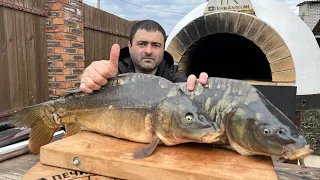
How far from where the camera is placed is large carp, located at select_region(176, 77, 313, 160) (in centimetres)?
118

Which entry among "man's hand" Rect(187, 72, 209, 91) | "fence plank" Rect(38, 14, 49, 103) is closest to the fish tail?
"man's hand" Rect(187, 72, 209, 91)

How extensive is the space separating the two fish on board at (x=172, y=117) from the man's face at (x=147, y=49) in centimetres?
111

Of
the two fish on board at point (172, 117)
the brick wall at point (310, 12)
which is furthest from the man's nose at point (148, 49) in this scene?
the brick wall at point (310, 12)

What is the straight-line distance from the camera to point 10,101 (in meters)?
3.76

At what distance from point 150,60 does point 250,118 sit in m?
1.67

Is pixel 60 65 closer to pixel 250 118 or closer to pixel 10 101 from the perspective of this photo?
pixel 10 101

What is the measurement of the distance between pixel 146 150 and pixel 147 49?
1568mm

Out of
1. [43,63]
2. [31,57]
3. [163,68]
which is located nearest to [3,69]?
[31,57]

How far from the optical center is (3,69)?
11.9 feet

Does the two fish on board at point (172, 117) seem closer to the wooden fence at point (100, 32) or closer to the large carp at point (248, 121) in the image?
the large carp at point (248, 121)

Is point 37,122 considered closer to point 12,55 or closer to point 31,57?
point 12,55

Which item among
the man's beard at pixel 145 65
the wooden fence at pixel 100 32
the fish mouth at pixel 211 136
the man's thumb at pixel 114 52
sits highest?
the wooden fence at pixel 100 32

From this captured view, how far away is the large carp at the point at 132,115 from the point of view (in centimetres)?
134

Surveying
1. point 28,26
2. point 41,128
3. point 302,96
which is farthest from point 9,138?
point 302,96
